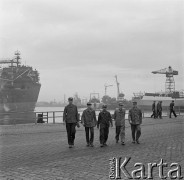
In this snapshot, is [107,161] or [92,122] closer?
[107,161]

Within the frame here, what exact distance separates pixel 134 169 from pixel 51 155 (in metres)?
2.68

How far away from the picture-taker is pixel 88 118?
33.6ft

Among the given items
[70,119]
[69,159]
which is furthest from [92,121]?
[69,159]

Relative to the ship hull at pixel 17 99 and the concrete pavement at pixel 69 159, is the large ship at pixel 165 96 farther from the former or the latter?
the concrete pavement at pixel 69 159

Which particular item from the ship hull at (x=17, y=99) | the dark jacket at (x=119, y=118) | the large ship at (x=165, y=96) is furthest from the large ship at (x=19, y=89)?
the dark jacket at (x=119, y=118)

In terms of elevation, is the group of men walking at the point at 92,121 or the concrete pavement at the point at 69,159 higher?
the group of men walking at the point at 92,121

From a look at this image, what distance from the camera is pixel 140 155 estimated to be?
813 cm

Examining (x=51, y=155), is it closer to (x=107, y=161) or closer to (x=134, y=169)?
(x=107, y=161)

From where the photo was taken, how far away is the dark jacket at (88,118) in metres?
10.2

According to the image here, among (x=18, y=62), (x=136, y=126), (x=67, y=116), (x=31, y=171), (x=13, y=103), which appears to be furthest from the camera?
(x=18, y=62)

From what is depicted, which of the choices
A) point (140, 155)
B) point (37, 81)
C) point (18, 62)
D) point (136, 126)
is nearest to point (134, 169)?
point (140, 155)

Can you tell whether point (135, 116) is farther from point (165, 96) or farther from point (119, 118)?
point (165, 96)

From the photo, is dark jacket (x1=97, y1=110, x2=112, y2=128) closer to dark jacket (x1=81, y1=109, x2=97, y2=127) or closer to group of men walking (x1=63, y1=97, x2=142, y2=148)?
group of men walking (x1=63, y1=97, x2=142, y2=148)

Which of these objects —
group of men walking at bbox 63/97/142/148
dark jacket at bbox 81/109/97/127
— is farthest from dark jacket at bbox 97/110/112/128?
dark jacket at bbox 81/109/97/127
